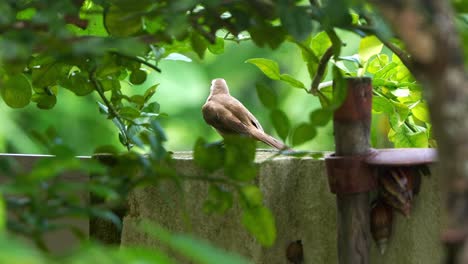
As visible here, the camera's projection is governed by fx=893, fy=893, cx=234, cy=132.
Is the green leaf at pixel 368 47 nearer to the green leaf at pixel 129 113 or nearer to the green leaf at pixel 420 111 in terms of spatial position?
the green leaf at pixel 420 111

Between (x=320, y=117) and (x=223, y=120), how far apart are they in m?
0.74

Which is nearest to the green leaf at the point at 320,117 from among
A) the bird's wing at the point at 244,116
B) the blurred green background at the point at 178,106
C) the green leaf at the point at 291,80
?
the green leaf at the point at 291,80

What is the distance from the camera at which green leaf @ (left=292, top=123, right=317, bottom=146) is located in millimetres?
661

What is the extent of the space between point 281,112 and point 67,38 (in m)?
0.18

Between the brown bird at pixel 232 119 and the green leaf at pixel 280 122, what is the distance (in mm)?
616

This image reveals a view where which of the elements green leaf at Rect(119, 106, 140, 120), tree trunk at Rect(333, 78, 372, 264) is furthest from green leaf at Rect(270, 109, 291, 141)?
green leaf at Rect(119, 106, 140, 120)

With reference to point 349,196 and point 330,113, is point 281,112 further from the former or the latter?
point 349,196

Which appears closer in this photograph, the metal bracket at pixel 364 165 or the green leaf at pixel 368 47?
the metal bracket at pixel 364 165

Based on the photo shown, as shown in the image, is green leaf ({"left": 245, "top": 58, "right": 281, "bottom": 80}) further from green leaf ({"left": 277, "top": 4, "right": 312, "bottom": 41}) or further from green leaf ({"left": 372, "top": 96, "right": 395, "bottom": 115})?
green leaf ({"left": 277, "top": 4, "right": 312, "bottom": 41})

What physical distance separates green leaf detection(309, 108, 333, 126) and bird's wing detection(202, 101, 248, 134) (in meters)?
0.69

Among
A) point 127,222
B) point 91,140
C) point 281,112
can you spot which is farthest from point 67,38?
point 91,140

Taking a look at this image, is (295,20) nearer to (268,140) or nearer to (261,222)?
(261,222)

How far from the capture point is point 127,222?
3.92 ft

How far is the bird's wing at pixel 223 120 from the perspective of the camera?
4.48 ft
